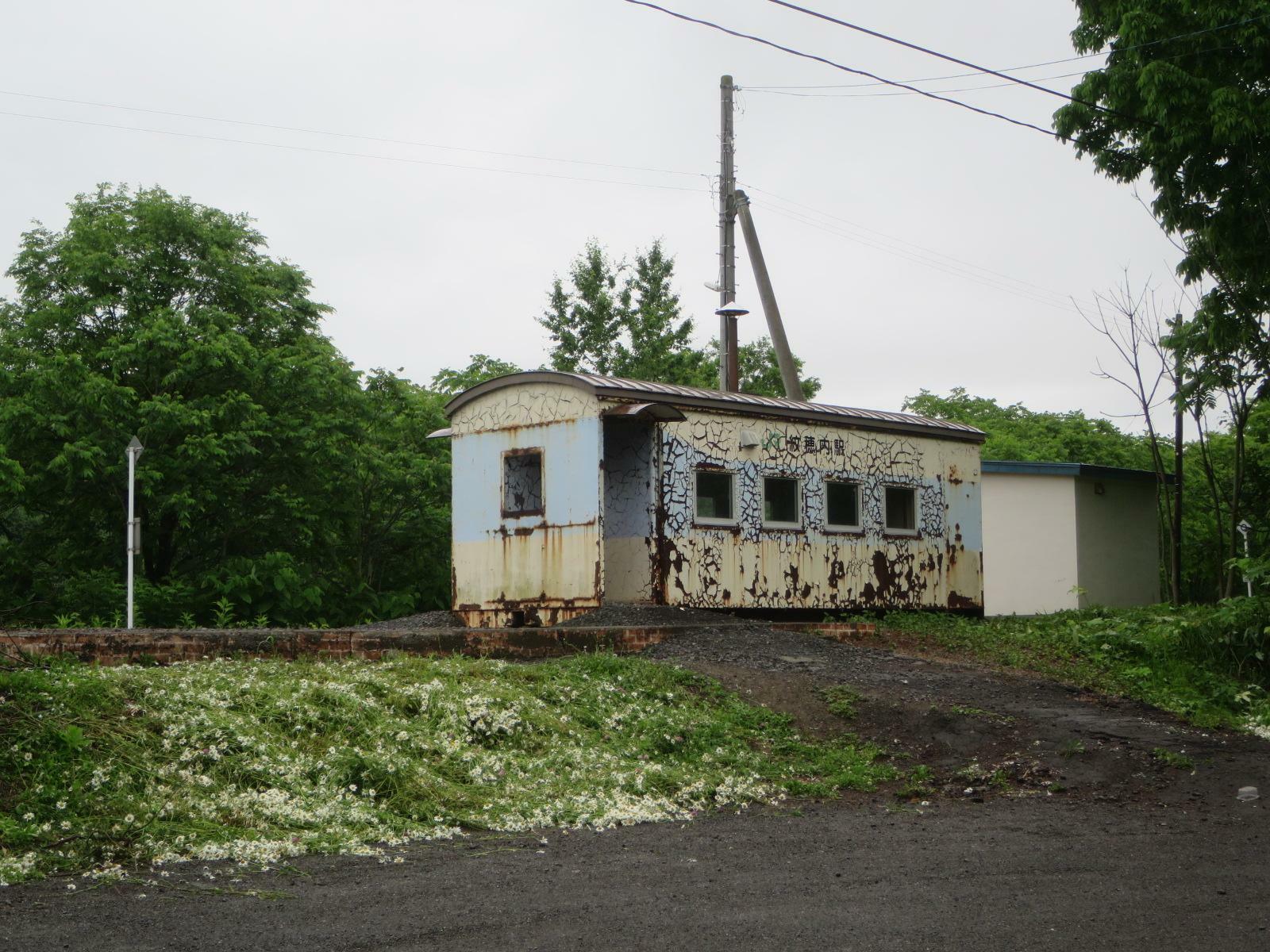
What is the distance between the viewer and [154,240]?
2709 cm

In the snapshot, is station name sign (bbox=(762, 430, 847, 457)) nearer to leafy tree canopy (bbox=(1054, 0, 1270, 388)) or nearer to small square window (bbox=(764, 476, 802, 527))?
small square window (bbox=(764, 476, 802, 527))

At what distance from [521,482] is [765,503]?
3256 millimetres

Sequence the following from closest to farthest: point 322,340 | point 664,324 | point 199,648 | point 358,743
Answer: point 358,743 → point 199,648 → point 322,340 → point 664,324

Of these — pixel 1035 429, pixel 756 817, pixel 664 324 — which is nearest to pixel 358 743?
pixel 756 817

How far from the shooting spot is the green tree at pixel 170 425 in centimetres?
2402

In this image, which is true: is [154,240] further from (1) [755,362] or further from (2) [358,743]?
(1) [755,362]

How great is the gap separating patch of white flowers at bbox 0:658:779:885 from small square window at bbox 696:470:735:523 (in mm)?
6161

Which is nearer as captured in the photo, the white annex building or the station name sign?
the station name sign

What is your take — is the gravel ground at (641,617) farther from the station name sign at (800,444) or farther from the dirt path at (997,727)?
the station name sign at (800,444)

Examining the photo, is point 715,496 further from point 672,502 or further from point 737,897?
point 737,897

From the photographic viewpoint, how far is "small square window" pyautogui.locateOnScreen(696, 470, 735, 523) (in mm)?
17188

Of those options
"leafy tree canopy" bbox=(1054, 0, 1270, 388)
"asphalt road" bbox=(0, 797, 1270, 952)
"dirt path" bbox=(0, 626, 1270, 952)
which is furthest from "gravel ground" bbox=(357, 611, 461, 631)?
"leafy tree canopy" bbox=(1054, 0, 1270, 388)

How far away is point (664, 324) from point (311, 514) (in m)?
20.3

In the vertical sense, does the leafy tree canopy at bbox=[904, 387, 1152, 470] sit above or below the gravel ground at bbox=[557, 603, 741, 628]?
above
